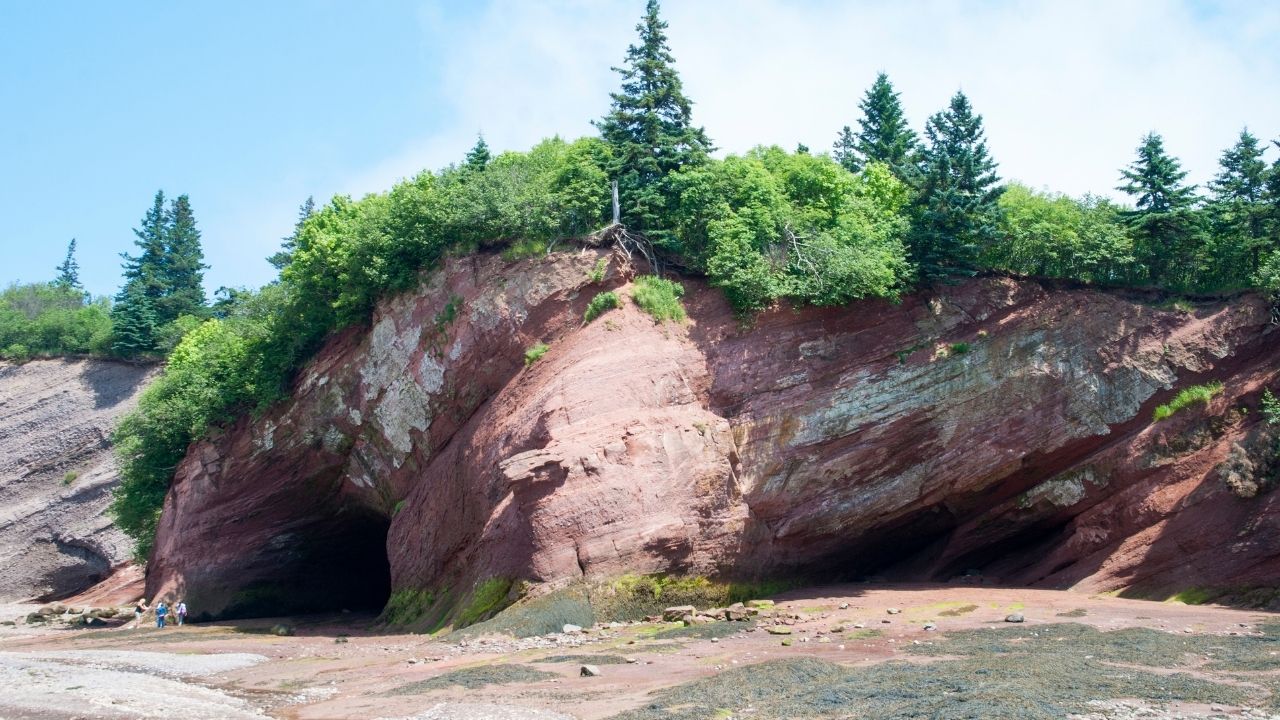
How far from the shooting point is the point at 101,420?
5462 centimetres

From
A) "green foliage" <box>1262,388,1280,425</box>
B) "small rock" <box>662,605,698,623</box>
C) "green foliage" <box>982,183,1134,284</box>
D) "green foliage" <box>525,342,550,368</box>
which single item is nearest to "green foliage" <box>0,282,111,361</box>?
"green foliage" <box>525,342,550,368</box>

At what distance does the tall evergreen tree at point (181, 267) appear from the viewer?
206ft

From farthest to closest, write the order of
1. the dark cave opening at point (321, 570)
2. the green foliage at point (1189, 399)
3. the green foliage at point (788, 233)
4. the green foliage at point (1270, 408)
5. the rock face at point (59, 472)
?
the rock face at point (59, 472) < the dark cave opening at point (321, 570) < the green foliage at point (788, 233) < the green foliage at point (1189, 399) < the green foliage at point (1270, 408)

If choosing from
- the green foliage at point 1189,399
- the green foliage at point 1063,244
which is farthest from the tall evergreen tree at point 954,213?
the green foliage at point 1189,399

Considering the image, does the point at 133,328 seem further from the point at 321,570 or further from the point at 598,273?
the point at 598,273

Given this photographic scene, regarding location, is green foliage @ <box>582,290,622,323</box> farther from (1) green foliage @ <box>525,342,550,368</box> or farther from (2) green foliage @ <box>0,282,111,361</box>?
(2) green foliage @ <box>0,282,111,361</box>

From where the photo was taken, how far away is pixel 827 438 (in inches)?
1100

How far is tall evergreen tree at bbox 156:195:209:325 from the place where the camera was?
6272cm

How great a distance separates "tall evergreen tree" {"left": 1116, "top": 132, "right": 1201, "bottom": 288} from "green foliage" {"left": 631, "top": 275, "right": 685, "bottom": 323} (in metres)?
13.7

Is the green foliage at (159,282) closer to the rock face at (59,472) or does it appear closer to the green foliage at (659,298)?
the rock face at (59,472)

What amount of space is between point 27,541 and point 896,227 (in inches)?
1803

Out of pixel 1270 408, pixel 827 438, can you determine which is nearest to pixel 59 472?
pixel 827 438

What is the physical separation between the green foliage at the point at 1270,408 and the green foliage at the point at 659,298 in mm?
15762

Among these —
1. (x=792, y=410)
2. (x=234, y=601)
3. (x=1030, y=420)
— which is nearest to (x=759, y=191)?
(x=792, y=410)
